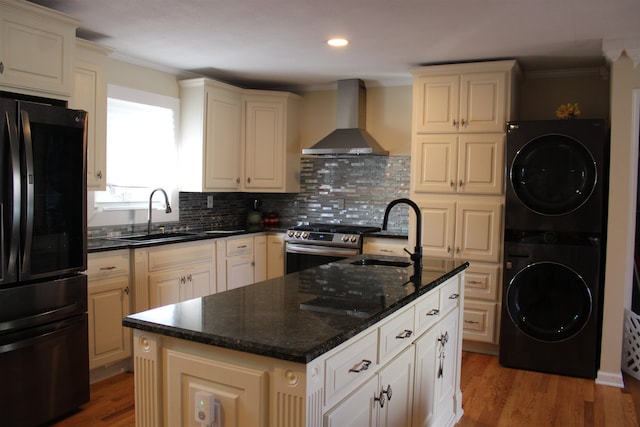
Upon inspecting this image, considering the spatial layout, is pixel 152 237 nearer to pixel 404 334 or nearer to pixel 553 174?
pixel 404 334

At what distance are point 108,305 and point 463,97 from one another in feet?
9.79

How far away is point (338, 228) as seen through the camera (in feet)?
15.7

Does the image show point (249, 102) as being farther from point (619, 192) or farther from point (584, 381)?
point (584, 381)

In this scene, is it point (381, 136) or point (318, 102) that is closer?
point (381, 136)

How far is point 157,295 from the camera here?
3666 millimetres

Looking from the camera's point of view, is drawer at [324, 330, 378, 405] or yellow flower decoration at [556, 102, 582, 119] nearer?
drawer at [324, 330, 378, 405]

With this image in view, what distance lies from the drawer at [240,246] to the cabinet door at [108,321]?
115 cm

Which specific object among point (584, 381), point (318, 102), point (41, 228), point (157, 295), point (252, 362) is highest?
point (318, 102)

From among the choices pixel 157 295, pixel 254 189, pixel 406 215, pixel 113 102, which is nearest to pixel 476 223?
pixel 406 215

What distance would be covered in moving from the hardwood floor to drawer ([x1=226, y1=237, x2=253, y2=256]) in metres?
1.35

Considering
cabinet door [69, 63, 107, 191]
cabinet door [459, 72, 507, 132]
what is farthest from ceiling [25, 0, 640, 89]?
cabinet door [69, 63, 107, 191]

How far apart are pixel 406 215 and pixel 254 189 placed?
4.84 feet

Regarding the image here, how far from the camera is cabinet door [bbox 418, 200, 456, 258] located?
13.5 ft

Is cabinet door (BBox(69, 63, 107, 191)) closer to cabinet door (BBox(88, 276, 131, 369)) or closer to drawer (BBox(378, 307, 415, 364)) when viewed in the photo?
cabinet door (BBox(88, 276, 131, 369))
